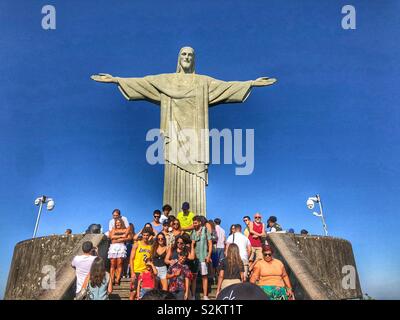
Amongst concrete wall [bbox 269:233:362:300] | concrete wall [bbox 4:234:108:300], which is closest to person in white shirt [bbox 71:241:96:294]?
concrete wall [bbox 4:234:108:300]

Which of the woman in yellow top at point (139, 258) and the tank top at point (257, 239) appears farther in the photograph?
→ the tank top at point (257, 239)

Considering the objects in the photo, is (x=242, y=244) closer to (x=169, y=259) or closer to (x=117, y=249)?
(x=169, y=259)

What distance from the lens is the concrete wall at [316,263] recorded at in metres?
6.72

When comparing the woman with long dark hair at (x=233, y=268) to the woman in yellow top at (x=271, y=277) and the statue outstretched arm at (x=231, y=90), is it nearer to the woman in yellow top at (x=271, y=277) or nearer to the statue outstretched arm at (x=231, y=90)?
the woman in yellow top at (x=271, y=277)

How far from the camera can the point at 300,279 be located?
6.87 m

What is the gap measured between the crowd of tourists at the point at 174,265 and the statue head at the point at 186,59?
601cm

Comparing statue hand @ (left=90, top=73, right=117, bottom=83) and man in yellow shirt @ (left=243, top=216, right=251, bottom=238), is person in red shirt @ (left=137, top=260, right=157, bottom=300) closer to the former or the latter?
man in yellow shirt @ (left=243, top=216, right=251, bottom=238)

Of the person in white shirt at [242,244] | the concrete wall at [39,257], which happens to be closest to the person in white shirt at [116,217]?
the concrete wall at [39,257]

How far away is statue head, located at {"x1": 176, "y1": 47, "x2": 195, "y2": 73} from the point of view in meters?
12.2

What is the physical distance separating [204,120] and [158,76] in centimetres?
218

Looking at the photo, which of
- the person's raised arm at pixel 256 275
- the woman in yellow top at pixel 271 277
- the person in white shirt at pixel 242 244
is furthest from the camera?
the person in white shirt at pixel 242 244
